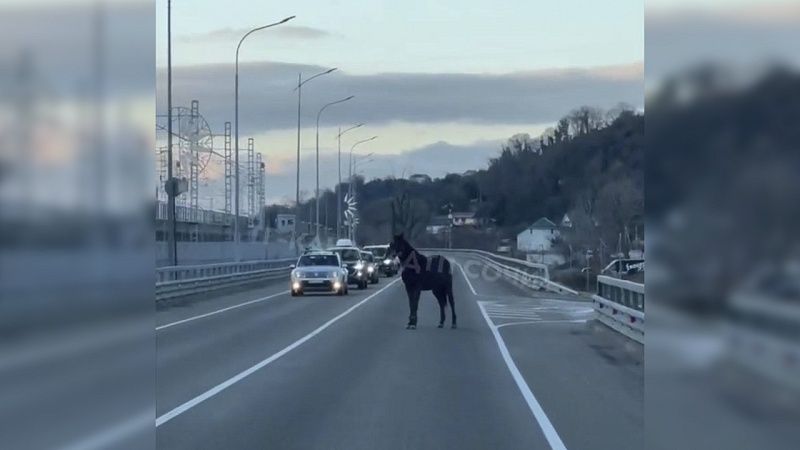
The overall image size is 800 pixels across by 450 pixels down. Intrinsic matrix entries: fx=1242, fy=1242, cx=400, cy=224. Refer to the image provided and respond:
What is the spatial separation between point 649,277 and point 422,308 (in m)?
32.7

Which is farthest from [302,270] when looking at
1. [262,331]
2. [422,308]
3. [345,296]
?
[262,331]

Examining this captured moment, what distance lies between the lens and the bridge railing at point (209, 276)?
38.3 metres

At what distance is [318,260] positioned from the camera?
154 ft

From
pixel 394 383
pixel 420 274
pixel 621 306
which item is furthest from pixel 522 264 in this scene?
pixel 394 383

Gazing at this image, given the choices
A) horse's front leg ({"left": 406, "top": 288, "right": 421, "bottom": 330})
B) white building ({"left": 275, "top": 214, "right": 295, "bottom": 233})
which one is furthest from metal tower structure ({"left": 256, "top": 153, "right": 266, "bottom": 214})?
horse's front leg ({"left": 406, "top": 288, "right": 421, "bottom": 330})

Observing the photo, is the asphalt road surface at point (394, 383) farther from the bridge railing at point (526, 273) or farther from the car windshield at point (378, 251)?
the car windshield at point (378, 251)

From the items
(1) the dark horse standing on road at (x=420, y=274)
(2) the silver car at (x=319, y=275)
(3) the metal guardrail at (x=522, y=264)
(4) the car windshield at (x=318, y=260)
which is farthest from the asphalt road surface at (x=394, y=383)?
(3) the metal guardrail at (x=522, y=264)

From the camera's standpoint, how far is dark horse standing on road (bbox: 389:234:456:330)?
89.6 ft

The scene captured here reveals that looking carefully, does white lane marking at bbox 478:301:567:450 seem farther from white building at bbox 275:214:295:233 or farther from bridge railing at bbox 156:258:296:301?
white building at bbox 275:214:295:233

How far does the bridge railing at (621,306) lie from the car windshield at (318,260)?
1971 cm

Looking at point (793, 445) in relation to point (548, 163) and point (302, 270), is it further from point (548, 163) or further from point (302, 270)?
point (302, 270)

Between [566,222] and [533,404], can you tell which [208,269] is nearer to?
[566,222]

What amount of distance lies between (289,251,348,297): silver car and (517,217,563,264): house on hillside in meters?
8.13

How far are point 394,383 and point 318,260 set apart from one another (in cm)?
3052
